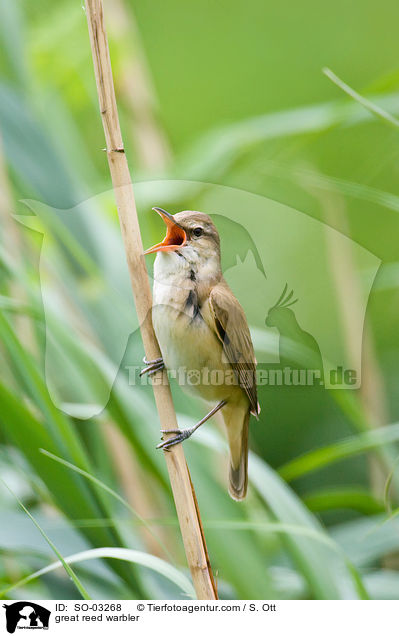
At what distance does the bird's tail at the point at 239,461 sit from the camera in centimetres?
73

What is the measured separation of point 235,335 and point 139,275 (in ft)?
0.55

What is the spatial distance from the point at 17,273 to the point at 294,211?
35 cm

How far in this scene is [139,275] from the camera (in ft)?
1.92

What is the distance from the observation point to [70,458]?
0.65 meters

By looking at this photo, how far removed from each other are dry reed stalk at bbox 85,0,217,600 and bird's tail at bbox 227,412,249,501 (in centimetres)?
15

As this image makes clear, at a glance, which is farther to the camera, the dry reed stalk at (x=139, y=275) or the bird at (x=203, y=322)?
the bird at (x=203, y=322)

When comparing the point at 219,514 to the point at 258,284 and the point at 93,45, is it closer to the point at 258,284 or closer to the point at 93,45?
the point at 258,284

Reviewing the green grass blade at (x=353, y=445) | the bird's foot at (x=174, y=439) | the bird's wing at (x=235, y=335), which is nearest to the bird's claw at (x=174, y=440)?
the bird's foot at (x=174, y=439)
